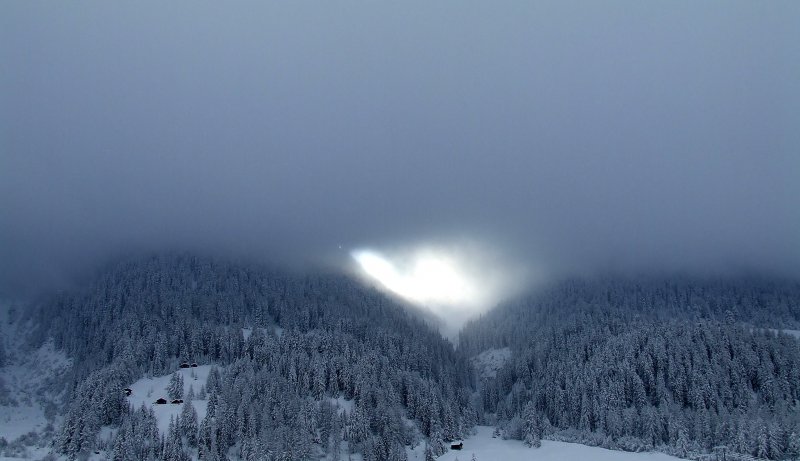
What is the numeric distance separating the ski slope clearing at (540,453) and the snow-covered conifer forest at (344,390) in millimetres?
3495

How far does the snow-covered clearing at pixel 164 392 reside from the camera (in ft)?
398

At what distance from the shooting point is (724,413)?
437 ft

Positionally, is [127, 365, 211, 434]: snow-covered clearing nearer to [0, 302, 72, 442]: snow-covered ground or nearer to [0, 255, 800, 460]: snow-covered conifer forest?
[0, 255, 800, 460]: snow-covered conifer forest

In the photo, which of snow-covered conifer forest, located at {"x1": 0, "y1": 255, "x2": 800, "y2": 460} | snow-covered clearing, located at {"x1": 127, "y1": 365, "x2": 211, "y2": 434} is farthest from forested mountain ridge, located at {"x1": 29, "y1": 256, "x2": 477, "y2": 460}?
snow-covered clearing, located at {"x1": 127, "y1": 365, "x2": 211, "y2": 434}

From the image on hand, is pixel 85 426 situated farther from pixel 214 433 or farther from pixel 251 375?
pixel 251 375

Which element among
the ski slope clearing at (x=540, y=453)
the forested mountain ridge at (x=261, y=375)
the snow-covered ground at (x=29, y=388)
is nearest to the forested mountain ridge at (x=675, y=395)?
the ski slope clearing at (x=540, y=453)

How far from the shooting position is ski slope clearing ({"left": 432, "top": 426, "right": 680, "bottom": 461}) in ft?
404

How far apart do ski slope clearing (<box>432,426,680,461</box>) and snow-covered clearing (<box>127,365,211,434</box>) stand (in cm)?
6239

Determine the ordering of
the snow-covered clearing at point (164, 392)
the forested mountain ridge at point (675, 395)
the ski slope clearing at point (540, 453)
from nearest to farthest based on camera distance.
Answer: the snow-covered clearing at point (164, 392), the ski slope clearing at point (540, 453), the forested mountain ridge at point (675, 395)

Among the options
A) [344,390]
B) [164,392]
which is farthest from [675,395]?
[164,392]

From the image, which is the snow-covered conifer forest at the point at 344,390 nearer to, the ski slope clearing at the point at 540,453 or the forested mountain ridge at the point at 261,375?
the forested mountain ridge at the point at 261,375

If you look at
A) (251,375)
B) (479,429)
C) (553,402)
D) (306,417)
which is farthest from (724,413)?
(251,375)

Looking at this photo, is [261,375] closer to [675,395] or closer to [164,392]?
[164,392]

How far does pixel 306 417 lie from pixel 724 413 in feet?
335
